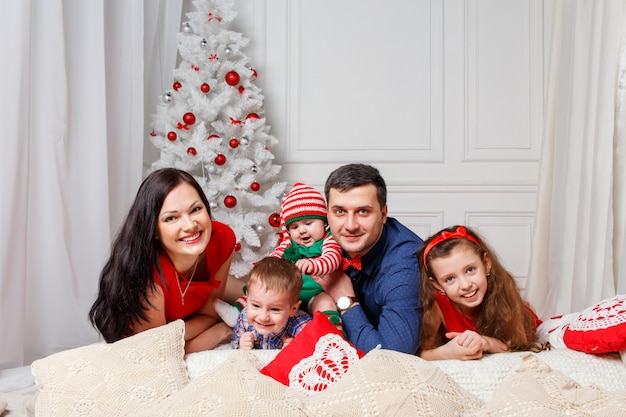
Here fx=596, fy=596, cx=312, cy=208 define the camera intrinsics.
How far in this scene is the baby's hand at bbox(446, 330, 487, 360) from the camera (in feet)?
6.75

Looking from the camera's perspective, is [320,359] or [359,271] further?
[359,271]

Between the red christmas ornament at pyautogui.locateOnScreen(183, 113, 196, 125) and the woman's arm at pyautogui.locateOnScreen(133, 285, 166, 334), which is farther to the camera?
the red christmas ornament at pyautogui.locateOnScreen(183, 113, 196, 125)

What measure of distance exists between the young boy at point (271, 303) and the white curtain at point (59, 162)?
109cm

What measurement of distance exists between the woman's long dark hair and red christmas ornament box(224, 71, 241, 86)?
1.39 m

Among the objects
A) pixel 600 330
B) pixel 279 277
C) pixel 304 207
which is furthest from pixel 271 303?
pixel 600 330

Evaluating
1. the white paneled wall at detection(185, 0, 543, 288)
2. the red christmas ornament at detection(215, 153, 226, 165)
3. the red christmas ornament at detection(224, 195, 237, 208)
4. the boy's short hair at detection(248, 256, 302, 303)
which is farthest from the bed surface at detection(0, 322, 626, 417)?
the white paneled wall at detection(185, 0, 543, 288)

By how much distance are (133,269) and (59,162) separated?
38.3 inches

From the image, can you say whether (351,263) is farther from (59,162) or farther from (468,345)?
(59,162)

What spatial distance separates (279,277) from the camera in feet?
7.22

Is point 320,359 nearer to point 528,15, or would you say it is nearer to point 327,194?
point 327,194

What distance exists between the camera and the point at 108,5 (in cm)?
338

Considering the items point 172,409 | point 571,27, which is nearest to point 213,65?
point 571,27

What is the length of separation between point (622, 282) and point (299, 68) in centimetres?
238

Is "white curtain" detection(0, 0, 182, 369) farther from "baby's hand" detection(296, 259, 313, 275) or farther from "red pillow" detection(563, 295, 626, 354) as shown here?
"red pillow" detection(563, 295, 626, 354)
